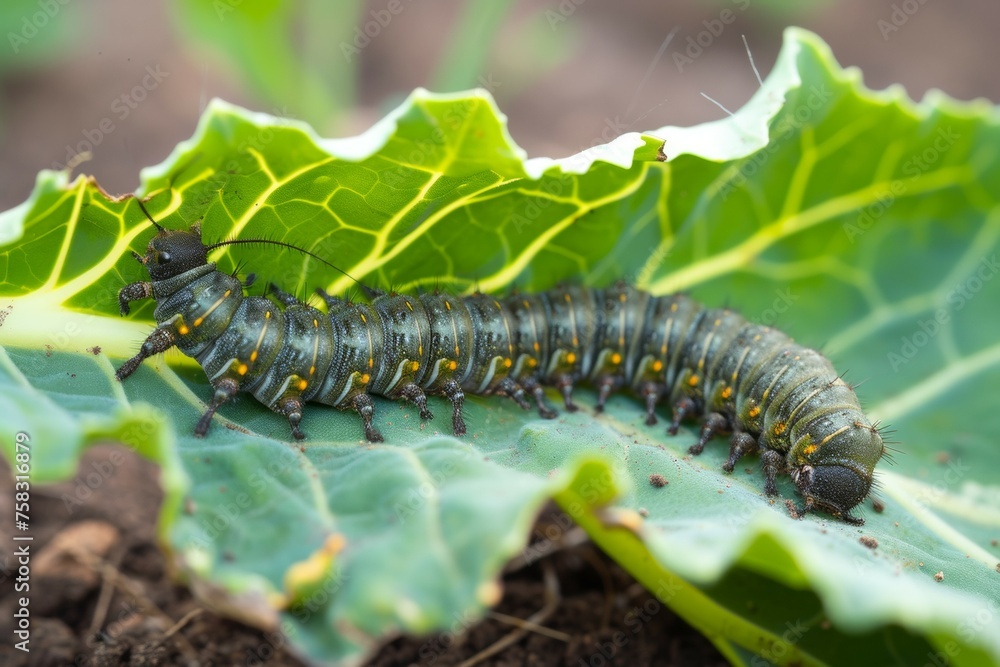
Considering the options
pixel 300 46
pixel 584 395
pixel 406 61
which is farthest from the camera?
pixel 406 61

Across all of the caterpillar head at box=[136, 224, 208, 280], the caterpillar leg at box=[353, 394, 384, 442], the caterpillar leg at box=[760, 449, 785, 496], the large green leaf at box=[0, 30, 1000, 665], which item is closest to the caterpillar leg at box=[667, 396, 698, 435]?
the large green leaf at box=[0, 30, 1000, 665]

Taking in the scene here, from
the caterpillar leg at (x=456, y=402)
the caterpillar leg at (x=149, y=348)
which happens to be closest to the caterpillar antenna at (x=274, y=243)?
the caterpillar leg at (x=149, y=348)

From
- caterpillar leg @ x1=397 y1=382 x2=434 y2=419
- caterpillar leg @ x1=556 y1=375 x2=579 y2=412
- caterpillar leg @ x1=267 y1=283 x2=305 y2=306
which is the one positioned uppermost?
caterpillar leg @ x1=556 y1=375 x2=579 y2=412

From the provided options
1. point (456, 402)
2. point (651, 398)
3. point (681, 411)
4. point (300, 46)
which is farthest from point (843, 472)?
point (300, 46)

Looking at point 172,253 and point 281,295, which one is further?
point 281,295

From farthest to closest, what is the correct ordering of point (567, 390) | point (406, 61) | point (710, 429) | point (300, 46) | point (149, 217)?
point (406, 61)
point (300, 46)
point (567, 390)
point (710, 429)
point (149, 217)

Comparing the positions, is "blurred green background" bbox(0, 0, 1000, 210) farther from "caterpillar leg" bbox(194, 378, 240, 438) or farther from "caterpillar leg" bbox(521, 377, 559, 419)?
"caterpillar leg" bbox(194, 378, 240, 438)

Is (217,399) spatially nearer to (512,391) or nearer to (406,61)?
(512,391)
